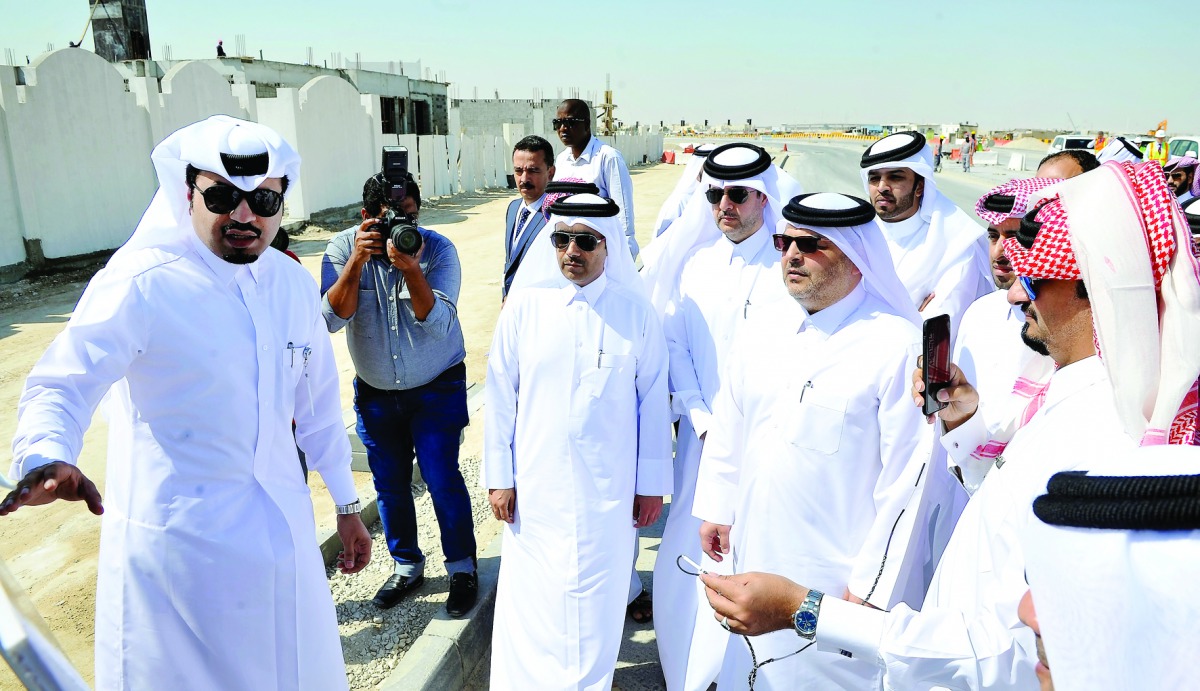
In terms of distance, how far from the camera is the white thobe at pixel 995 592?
145 centimetres

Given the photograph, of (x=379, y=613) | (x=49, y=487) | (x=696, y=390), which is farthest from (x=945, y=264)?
(x=49, y=487)

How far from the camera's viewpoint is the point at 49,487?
1664 mm

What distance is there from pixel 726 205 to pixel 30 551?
164 inches

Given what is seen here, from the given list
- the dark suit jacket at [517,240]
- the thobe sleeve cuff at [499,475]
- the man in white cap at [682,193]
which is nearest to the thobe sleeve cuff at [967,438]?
the thobe sleeve cuff at [499,475]

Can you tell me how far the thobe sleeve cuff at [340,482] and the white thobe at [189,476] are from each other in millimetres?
330

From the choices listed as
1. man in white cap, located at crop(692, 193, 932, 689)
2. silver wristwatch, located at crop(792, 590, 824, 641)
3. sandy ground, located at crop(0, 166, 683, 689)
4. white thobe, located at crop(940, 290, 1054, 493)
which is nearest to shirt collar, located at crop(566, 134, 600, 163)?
sandy ground, located at crop(0, 166, 683, 689)

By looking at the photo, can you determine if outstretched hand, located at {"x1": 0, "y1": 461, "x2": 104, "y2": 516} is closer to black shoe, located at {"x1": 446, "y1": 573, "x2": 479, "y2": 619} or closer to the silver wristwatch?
the silver wristwatch

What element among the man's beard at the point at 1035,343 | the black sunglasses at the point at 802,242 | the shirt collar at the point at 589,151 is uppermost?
the shirt collar at the point at 589,151

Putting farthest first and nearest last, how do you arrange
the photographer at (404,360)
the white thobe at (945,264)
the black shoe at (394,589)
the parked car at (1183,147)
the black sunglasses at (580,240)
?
the parked car at (1183,147) → the white thobe at (945,264) → the black shoe at (394,589) → the photographer at (404,360) → the black sunglasses at (580,240)

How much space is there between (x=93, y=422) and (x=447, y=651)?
14.7 ft

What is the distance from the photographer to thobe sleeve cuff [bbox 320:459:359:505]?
265 cm

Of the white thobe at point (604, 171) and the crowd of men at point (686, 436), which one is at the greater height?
the white thobe at point (604, 171)

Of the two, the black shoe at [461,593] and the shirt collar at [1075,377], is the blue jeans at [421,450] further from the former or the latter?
the shirt collar at [1075,377]

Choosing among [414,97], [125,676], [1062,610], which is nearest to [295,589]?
[125,676]
